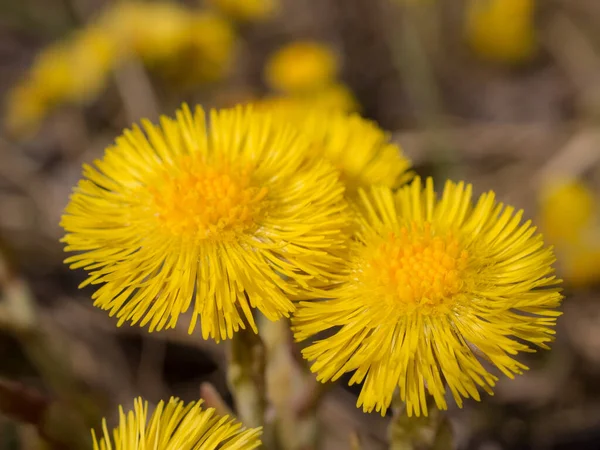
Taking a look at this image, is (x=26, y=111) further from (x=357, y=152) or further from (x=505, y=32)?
(x=505, y=32)

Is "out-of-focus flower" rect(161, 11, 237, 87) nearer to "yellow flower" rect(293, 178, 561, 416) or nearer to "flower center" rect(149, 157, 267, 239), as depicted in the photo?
"flower center" rect(149, 157, 267, 239)

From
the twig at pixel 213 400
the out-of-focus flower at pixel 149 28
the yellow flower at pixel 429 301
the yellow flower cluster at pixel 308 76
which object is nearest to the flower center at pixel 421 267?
the yellow flower at pixel 429 301

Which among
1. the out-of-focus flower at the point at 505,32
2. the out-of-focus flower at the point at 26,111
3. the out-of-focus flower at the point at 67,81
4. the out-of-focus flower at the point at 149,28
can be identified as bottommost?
the out-of-focus flower at the point at 26,111

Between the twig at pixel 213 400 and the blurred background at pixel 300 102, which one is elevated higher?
the blurred background at pixel 300 102

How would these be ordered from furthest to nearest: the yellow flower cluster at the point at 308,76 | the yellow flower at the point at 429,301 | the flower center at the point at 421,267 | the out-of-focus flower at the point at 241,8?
1. the out-of-focus flower at the point at 241,8
2. the yellow flower cluster at the point at 308,76
3. the flower center at the point at 421,267
4. the yellow flower at the point at 429,301

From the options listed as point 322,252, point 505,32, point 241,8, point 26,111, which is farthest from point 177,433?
point 505,32

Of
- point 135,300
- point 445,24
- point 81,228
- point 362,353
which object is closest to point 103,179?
point 81,228

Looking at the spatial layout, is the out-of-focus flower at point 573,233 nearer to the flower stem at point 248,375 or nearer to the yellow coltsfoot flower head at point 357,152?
the yellow coltsfoot flower head at point 357,152
